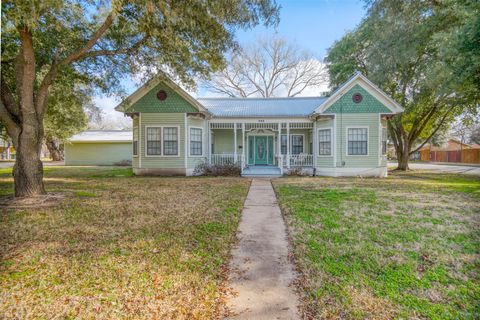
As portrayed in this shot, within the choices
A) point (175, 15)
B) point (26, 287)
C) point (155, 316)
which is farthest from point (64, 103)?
point (155, 316)

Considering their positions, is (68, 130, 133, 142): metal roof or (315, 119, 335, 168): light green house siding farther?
(68, 130, 133, 142): metal roof

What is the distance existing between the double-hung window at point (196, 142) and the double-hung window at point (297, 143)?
625 cm

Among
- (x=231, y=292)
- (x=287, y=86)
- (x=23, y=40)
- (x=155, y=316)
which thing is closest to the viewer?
(x=155, y=316)

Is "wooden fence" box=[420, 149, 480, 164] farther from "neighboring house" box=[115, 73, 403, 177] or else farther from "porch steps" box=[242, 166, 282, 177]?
"porch steps" box=[242, 166, 282, 177]

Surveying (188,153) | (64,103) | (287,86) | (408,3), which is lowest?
(188,153)

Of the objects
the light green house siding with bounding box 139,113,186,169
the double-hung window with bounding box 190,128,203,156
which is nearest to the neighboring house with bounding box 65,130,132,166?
the light green house siding with bounding box 139,113,186,169

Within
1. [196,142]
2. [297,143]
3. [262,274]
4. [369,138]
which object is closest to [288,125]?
[297,143]

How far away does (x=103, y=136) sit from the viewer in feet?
92.4

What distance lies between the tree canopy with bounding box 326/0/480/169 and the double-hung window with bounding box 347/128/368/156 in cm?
311

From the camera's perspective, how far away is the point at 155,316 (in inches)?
98.3

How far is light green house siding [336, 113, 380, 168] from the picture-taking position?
581 inches

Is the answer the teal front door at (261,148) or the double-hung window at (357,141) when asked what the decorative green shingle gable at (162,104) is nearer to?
the teal front door at (261,148)

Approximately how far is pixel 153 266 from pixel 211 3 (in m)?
6.29

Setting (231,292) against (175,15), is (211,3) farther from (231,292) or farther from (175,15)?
(231,292)
